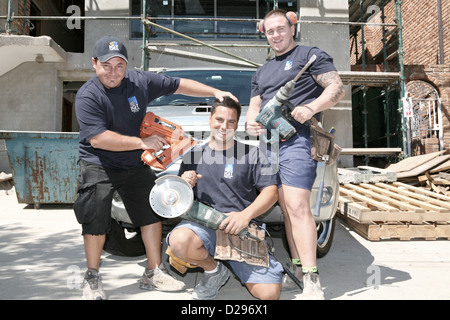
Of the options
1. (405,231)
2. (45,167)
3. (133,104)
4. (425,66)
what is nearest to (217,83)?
(133,104)

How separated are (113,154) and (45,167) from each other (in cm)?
392

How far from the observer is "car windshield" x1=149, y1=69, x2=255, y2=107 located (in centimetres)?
407

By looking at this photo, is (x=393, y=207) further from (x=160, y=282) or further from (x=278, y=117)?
(x=160, y=282)

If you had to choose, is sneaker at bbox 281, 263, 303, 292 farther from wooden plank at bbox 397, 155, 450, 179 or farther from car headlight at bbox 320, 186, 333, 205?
wooden plank at bbox 397, 155, 450, 179

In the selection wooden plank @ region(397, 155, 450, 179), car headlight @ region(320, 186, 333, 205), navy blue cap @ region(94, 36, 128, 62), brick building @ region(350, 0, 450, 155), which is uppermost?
brick building @ region(350, 0, 450, 155)

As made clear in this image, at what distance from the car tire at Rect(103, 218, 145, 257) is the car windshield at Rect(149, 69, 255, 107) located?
55.7 inches

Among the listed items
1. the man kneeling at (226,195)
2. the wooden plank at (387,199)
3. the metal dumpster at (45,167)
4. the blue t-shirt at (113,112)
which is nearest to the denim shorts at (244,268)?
the man kneeling at (226,195)

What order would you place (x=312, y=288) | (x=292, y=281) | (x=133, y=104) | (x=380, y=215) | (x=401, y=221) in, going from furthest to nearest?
(x=401, y=221)
(x=380, y=215)
(x=292, y=281)
(x=133, y=104)
(x=312, y=288)

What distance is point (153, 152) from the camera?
2521 mm

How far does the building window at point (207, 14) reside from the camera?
1089 cm

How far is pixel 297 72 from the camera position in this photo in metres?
2.68

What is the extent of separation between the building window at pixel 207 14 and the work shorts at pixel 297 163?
8701 mm

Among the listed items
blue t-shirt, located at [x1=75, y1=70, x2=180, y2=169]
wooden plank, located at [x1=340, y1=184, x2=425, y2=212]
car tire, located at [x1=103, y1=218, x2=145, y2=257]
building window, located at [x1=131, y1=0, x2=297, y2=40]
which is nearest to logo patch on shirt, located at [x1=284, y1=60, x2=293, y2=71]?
blue t-shirt, located at [x1=75, y1=70, x2=180, y2=169]

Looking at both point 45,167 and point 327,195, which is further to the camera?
point 45,167
